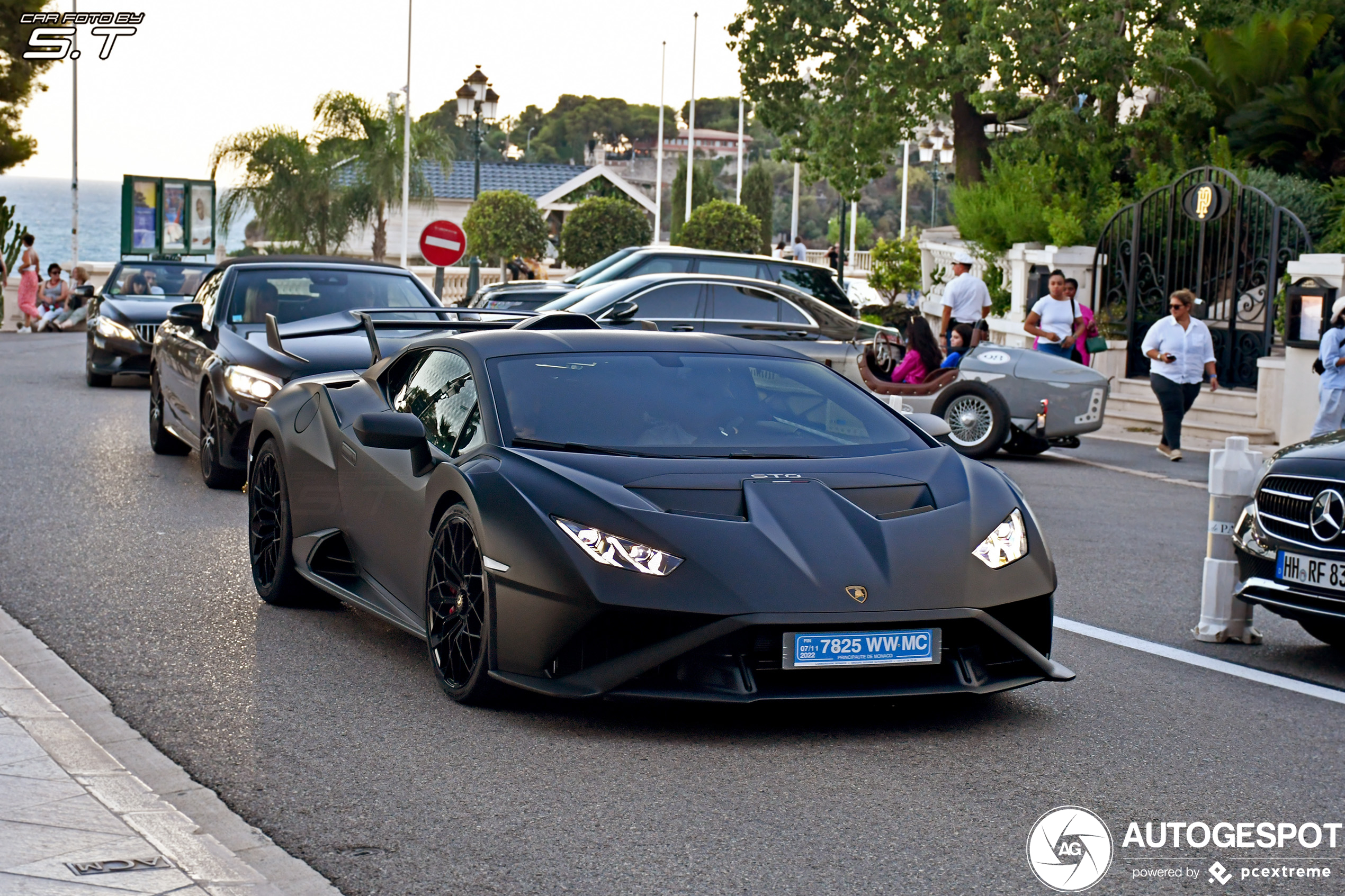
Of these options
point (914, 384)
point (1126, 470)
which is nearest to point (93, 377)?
point (914, 384)

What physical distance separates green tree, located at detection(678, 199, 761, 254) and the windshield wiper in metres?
50.8

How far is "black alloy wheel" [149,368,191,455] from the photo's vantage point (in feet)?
45.8

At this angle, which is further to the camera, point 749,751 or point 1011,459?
point 1011,459

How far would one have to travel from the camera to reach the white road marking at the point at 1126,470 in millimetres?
15047

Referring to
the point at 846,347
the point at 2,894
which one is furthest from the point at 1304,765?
the point at 846,347

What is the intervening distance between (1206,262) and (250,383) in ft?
53.5

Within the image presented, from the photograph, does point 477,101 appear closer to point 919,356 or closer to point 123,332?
point 123,332

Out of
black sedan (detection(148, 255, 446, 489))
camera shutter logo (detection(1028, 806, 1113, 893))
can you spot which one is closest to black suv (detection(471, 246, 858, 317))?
black sedan (detection(148, 255, 446, 489))

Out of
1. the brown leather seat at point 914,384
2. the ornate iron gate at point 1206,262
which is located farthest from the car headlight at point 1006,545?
the ornate iron gate at point 1206,262

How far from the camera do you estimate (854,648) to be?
525cm

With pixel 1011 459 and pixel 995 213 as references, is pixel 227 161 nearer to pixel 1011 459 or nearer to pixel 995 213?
pixel 995 213

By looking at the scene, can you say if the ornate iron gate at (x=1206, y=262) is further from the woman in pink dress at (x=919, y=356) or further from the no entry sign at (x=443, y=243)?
the no entry sign at (x=443, y=243)

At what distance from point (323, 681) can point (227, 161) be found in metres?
44.3

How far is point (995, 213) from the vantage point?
90.8 feet
